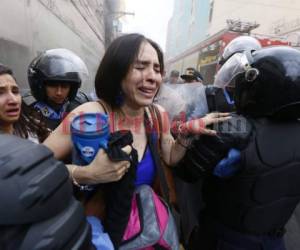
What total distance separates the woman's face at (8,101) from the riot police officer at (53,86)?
2.22ft

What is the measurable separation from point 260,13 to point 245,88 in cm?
2511

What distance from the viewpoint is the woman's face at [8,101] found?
1361mm

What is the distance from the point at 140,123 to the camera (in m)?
1.33

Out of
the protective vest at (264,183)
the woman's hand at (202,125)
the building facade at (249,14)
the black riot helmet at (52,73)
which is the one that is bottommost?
the protective vest at (264,183)

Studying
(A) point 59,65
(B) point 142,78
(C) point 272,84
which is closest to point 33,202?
(B) point 142,78

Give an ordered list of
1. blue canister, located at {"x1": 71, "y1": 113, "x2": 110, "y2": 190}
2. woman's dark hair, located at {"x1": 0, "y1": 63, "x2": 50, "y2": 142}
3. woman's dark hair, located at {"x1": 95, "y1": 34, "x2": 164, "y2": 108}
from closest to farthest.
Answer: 1. blue canister, located at {"x1": 71, "y1": 113, "x2": 110, "y2": 190}
2. woman's dark hair, located at {"x1": 95, "y1": 34, "x2": 164, "y2": 108}
3. woman's dark hair, located at {"x1": 0, "y1": 63, "x2": 50, "y2": 142}

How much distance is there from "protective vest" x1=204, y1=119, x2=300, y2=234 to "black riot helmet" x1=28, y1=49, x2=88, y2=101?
60.1 inches

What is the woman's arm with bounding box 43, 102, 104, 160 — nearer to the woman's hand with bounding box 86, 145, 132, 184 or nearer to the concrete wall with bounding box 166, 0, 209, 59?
the woman's hand with bounding box 86, 145, 132, 184

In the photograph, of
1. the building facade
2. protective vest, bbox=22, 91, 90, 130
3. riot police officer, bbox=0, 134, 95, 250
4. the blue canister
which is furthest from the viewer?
the building facade

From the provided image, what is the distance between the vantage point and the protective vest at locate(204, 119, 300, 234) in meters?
1.16

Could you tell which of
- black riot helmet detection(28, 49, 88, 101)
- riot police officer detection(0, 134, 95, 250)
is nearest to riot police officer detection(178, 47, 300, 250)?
riot police officer detection(0, 134, 95, 250)

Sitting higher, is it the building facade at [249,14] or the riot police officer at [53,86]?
the building facade at [249,14]

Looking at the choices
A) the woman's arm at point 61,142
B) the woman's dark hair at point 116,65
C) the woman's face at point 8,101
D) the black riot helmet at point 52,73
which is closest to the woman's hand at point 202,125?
the woman's dark hair at point 116,65

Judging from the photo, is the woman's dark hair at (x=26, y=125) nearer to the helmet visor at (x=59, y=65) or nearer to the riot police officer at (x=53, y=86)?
the riot police officer at (x=53, y=86)
